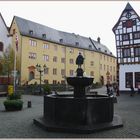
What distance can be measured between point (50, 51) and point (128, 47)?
2580cm

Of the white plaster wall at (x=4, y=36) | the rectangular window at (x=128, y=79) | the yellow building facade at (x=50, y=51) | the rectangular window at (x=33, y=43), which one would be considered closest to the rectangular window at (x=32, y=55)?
the yellow building facade at (x=50, y=51)

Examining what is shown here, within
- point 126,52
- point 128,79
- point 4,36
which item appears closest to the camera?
point 128,79

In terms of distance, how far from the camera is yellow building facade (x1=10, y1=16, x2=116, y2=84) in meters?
53.6

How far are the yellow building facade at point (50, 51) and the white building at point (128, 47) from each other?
764 centimetres

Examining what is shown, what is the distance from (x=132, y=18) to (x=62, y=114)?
30331 millimetres

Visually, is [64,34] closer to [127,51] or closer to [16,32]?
[16,32]

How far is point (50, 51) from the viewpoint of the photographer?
6047 centimetres

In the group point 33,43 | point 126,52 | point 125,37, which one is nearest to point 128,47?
point 126,52

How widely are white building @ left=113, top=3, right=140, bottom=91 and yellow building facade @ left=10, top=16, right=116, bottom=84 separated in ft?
25.1

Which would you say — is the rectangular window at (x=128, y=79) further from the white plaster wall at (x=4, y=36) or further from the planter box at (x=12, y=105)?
the white plaster wall at (x=4, y=36)

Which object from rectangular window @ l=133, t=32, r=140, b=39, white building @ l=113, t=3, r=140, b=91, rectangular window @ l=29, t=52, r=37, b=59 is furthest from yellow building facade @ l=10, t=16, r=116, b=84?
rectangular window @ l=133, t=32, r=140, b=39

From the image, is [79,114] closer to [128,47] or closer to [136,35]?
[128,47]

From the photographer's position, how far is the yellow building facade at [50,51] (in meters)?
53.6

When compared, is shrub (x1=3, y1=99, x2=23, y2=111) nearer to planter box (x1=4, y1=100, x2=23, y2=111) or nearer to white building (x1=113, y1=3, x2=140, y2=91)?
planter box (x1=4, y1=100, x2=23, y2=111)
